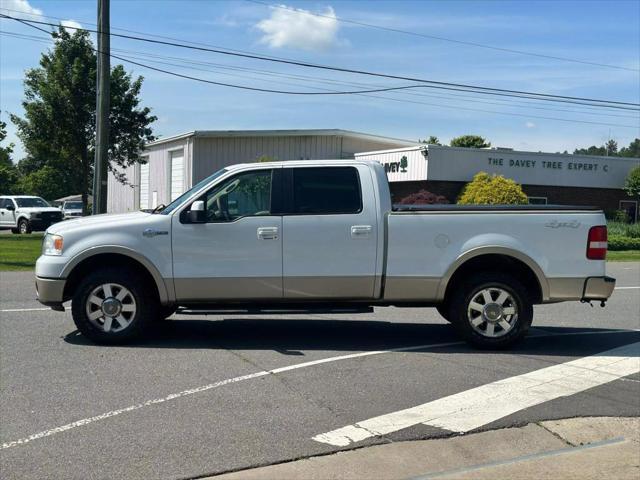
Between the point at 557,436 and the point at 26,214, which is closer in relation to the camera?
the point at 557,436

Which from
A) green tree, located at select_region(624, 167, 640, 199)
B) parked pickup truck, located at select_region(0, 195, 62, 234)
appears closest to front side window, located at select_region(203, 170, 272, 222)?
parked pickup truck, located at select_region(0, 195, 62, 234)

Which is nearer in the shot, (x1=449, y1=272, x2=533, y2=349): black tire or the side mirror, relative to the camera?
the side mirror

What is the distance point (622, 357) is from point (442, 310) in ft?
6.67

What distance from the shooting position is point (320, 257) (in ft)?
25.0

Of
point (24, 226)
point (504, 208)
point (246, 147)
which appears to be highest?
point (246, 147)

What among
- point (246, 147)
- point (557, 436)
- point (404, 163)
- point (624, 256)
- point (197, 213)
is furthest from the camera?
point (246, 147)

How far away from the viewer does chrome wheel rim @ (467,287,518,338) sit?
303 inches

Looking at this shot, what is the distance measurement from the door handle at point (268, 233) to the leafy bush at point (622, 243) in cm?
2277

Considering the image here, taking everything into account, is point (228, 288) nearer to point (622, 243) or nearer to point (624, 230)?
point (622, 243)

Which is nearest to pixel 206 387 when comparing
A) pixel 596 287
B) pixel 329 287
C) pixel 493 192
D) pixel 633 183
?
pixel 329 287

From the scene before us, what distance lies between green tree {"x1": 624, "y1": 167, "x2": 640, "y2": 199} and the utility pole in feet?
85.6

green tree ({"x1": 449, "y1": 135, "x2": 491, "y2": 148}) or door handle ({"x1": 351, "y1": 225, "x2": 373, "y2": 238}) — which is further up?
green tree ({"x1": 449, "y1": 135, "x2": 491, "y2": 148})

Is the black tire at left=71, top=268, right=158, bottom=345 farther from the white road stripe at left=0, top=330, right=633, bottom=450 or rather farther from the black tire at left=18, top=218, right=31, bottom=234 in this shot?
the black tire at left=18, top=218, right=31, bottom=234

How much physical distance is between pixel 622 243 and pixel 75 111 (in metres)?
23.3
